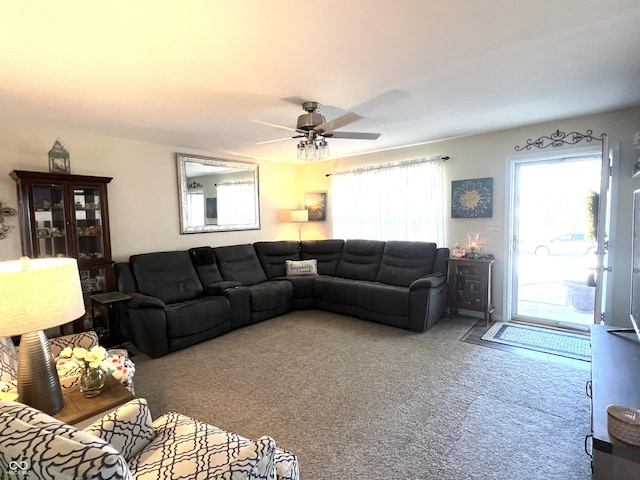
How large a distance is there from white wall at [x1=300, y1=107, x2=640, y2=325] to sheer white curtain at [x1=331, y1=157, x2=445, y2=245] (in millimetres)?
146

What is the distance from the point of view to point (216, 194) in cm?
496

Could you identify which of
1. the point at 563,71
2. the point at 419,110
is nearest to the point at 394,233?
the point at 419,110

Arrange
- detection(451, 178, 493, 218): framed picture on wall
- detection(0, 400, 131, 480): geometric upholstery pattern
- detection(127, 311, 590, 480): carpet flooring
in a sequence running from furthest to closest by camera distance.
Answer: detection(451, 178, 493, 218): framed picture on wall < detection(127, 311, 590, 480): carpet flooring < detection(0, 400, 131, 480): geometric upholstery pattern

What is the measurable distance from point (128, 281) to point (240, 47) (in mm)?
2939

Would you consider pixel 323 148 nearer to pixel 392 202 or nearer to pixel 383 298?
pixel 383 298

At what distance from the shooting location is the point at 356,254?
515 cm

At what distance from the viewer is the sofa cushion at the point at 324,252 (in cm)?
535

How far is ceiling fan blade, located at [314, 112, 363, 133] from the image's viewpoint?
250 cm

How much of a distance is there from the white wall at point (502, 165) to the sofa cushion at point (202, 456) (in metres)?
3.85

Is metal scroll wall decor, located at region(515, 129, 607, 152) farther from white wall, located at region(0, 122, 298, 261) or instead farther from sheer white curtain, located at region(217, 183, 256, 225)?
white wall, located at region(0, 122, 298, 261)

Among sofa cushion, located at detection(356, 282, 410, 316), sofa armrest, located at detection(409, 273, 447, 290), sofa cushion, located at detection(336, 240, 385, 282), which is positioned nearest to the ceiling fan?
sofa armrest, located at detection(409, 273, 447, 290)

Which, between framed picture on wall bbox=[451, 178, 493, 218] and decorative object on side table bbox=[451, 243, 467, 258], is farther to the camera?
decorative object on side table bbox=[451, 243, 467, 258]

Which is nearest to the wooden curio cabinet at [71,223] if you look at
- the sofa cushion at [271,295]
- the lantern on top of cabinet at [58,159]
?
the lantern on top of cabinet at [58,159]

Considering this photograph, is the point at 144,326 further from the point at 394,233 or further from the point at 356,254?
the point at 394,233
